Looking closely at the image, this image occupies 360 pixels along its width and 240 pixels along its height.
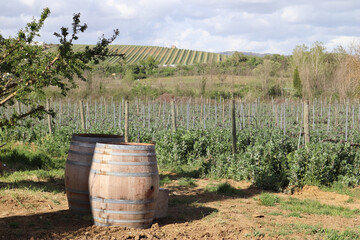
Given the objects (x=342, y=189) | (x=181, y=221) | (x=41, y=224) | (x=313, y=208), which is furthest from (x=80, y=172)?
(x=342, y=189)

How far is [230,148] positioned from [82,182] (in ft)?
18.4

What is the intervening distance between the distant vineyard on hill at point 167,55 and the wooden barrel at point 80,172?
68386 millimetres

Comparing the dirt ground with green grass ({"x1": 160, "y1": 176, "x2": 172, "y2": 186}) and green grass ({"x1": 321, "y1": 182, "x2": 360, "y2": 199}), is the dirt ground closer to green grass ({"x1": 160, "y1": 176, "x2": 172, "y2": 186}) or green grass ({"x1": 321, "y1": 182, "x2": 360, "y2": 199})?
green grass ({"x1": 321, "y1": 182, "x2": 360, "y2": 199})

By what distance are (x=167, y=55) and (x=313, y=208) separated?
7728 cm

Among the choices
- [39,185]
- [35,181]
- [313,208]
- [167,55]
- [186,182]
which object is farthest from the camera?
[167,55]

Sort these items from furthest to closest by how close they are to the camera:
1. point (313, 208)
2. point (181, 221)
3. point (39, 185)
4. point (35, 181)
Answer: point (35, 181), point (39, 185), point (313, 208), point (181, 221)

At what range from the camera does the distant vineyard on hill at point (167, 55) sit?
7649 cm

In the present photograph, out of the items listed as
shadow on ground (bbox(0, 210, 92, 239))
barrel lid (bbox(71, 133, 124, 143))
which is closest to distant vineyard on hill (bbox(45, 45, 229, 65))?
barrel lid (bbox(71, 133, 124, 143))

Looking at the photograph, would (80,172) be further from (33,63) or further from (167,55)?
(167,55)

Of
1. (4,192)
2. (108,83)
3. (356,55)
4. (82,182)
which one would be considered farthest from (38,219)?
(108,83)

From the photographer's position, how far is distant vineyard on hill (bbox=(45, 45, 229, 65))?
76488 mm

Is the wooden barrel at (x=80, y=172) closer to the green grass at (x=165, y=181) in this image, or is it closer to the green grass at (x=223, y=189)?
the green grass at (x=223, y=189)

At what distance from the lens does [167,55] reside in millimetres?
82188

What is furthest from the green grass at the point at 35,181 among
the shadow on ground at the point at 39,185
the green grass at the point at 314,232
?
the green grass at the point at 314,232
